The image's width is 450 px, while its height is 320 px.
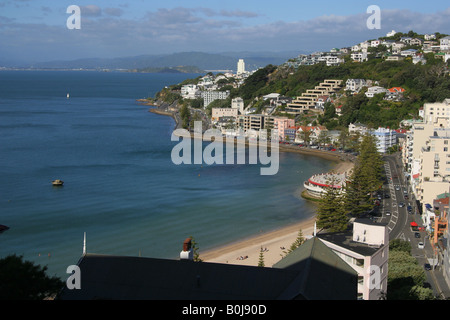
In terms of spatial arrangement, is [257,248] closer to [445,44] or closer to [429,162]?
[429,162]

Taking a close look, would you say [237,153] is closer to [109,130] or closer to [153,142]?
[153,142]

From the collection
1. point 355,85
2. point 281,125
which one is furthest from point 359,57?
point 281,125

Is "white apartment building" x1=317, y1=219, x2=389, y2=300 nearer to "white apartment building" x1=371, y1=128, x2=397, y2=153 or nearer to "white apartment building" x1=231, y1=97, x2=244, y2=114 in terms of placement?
"white apartment building" x1=371, y1=128, x2=397, y2=153

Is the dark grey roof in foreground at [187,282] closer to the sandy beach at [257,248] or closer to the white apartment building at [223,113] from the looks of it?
the sandy beach at [257,248]

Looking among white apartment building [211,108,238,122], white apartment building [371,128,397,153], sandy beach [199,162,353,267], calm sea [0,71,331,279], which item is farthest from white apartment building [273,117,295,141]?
sandy beach [199,162,353,267]

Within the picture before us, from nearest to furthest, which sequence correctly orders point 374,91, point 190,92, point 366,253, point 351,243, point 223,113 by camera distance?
1. point 366,253
2. point 351,243
3. point 374,91
4. point 223,113
5. point 190,92

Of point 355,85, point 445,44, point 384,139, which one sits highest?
point 445,44
